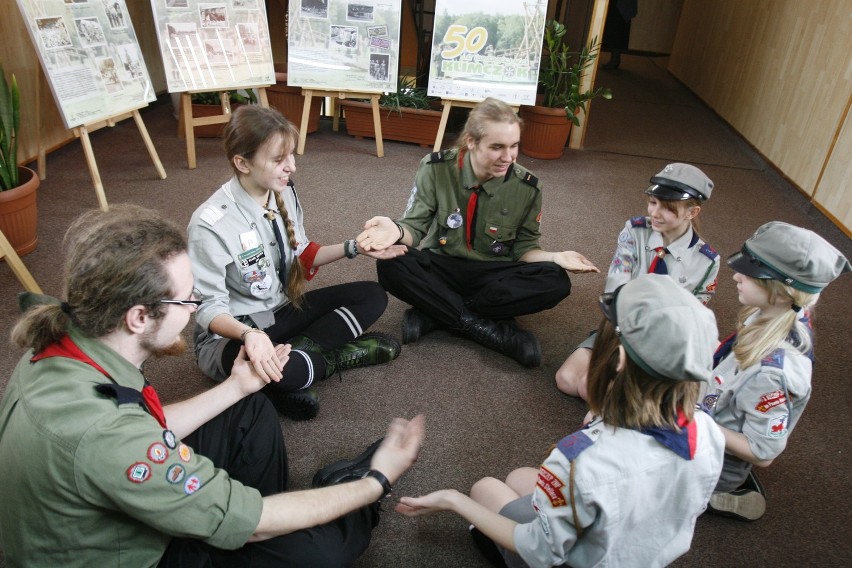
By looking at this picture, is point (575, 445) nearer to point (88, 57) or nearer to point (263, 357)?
point (263, 357)

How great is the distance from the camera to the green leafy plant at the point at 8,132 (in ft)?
8.63

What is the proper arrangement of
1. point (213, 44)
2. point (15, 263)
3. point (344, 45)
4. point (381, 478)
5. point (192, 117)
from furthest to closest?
point (344, 45) < point (192, 117) < point (213, 44) < point (15, 263) < point (381, 478)

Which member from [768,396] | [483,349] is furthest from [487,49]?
[768,396]

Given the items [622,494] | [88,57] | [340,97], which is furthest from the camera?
[340,97]

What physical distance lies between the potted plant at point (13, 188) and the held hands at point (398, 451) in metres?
2.14

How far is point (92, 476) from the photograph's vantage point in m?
0.93

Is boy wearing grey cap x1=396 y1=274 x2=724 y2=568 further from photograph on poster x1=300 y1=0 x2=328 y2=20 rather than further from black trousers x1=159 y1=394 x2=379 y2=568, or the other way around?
photograph on poster x1=300 y1=0 x2=328 y2=20

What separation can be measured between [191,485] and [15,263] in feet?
5.69

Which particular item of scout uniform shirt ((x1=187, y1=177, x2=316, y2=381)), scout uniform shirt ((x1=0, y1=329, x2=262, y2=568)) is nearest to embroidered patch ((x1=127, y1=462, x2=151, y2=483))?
scout uniform shirt ((x1=0, y1=329, x2=262, y2=568))

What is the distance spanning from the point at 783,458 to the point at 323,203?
2503 mm

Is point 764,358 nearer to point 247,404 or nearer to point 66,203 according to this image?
point 247,404

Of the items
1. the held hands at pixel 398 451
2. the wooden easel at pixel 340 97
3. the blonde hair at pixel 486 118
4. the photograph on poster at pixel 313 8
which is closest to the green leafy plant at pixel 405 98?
the wooden easel at pixel 340 97

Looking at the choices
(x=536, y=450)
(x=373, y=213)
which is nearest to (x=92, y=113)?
(x=373, y=213)

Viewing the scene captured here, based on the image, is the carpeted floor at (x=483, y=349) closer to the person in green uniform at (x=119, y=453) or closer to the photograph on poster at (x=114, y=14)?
the person in green uniform at (x=119, y=453)
